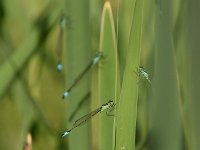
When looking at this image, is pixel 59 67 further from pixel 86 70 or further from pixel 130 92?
pixel 130 92

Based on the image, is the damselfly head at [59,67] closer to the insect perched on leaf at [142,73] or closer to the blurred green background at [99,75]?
the blurred green background at [99,75]

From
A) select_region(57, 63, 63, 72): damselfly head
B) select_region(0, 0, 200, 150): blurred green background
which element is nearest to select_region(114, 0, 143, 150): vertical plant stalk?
select_region(0, 0, 200, 150): blurred green background

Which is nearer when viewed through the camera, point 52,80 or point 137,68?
point 137,68

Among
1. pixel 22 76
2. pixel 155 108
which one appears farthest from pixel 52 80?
pixel 155 108

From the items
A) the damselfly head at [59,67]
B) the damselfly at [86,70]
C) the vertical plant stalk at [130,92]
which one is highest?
the damselfly head at [59,67]

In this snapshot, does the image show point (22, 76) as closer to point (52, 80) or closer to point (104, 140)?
point (52, 80)

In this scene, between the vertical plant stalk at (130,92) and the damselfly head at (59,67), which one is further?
the damselfly head at (59,67)

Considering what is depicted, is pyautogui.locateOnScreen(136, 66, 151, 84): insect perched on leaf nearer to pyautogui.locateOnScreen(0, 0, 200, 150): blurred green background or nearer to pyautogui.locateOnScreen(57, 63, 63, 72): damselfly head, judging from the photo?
pyautogui.locateOnScreen(0, 0, 200, 150): blurred green background

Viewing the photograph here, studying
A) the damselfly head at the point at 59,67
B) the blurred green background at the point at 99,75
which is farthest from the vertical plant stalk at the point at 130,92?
the damselfly head at the point at 59,67
